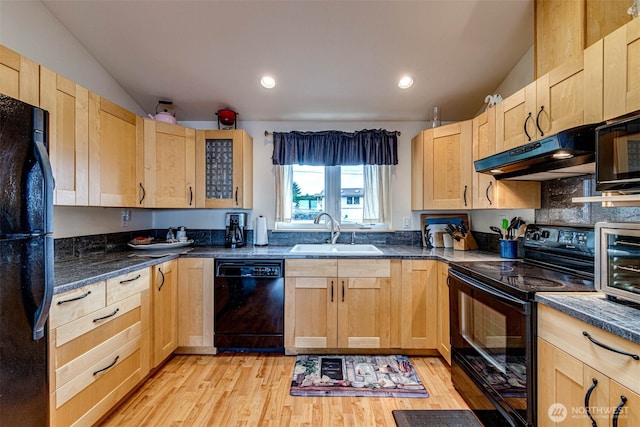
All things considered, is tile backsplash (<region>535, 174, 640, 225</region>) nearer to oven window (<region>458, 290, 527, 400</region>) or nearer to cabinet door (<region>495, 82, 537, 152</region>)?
cabinet door (<region>495, 82, 537, 152</region>)

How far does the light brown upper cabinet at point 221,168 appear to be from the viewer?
2758mm

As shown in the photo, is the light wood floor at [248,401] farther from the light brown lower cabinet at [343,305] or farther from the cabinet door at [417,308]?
the light brown lower cabinet at [343,305]

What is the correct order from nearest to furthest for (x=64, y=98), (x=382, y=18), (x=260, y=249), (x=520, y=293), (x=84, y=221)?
(x=520, y=293) < (x=64, y=98) < (x=382, y=18) < (x=84, y=221) < (x=260, y=249)

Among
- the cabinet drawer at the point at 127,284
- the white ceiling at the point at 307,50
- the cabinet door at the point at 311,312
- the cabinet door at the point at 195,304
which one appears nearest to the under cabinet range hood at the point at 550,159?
the white ceiling at the point at 307,50

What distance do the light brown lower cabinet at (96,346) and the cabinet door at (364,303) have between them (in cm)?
148

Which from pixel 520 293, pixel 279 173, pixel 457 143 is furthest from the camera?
pixel 279 173

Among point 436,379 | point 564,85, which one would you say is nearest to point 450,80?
point 564,85

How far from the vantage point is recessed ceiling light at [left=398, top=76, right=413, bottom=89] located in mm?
2504

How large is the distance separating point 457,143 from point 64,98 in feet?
9.39

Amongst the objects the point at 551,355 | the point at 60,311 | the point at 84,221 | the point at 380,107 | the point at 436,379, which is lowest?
the point at 436,379

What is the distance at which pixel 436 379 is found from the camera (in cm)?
214

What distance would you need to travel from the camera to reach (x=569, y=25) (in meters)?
1.63

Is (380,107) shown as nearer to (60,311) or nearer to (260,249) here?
(260,249)

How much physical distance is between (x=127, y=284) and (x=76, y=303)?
36 cm
